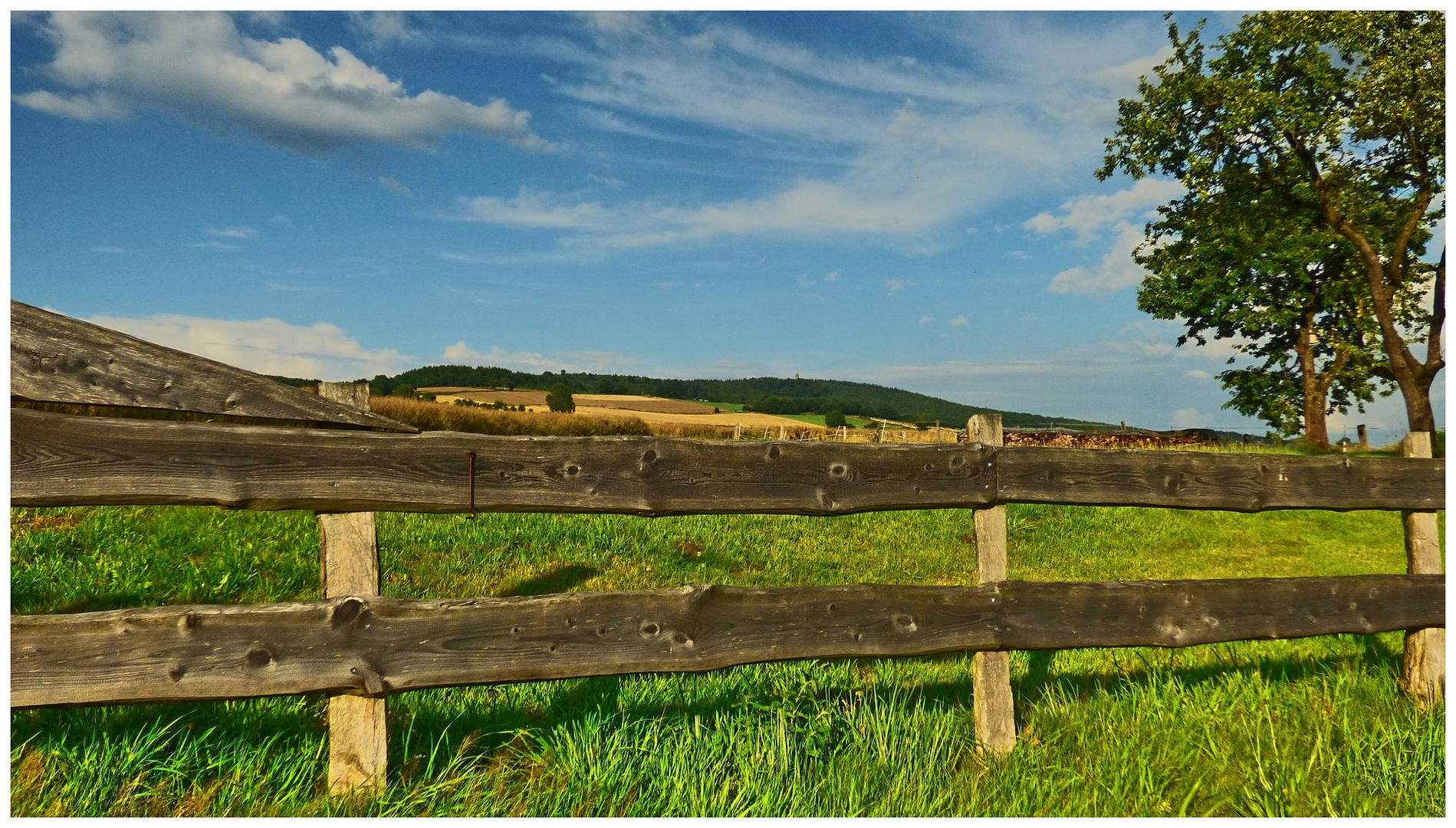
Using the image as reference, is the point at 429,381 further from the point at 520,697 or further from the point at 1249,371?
the point at 520,697

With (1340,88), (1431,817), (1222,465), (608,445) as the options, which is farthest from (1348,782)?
(1340,88)

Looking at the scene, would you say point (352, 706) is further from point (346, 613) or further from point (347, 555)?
point (347, 555)

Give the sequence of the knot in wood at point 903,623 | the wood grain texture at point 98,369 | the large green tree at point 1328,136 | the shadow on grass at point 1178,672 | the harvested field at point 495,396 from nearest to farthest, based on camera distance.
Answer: the wood grain texture at point 98,369 < the knot in wood at point 903,623 < the shadow on grass at point 1178,672 < the large green tree at point 1328,136 < the harvested field at point 495,396

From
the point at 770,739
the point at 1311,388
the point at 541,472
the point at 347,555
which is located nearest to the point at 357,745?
the point at 347,555

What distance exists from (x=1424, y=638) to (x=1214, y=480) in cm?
211

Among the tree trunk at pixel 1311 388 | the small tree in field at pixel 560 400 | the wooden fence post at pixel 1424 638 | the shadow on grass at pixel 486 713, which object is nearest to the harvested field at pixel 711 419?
the small tree in field at pixel 560 400

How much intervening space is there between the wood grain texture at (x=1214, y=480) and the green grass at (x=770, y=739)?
3.86ft

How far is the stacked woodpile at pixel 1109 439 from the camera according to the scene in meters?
33.1

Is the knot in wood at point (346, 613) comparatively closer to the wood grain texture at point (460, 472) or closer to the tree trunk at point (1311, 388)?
the wood grain texture at point (460, 472)

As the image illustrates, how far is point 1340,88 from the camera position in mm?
22062

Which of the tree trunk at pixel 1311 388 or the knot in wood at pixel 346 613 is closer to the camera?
the knot in wood at pixel 346 613

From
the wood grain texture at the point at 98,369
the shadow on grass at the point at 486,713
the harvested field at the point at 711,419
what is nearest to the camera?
the wood grain texture at the point at 98,369

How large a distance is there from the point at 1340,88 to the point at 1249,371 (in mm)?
11651

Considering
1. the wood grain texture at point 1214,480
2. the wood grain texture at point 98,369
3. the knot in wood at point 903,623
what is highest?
the wood grain texture at point 98,369
